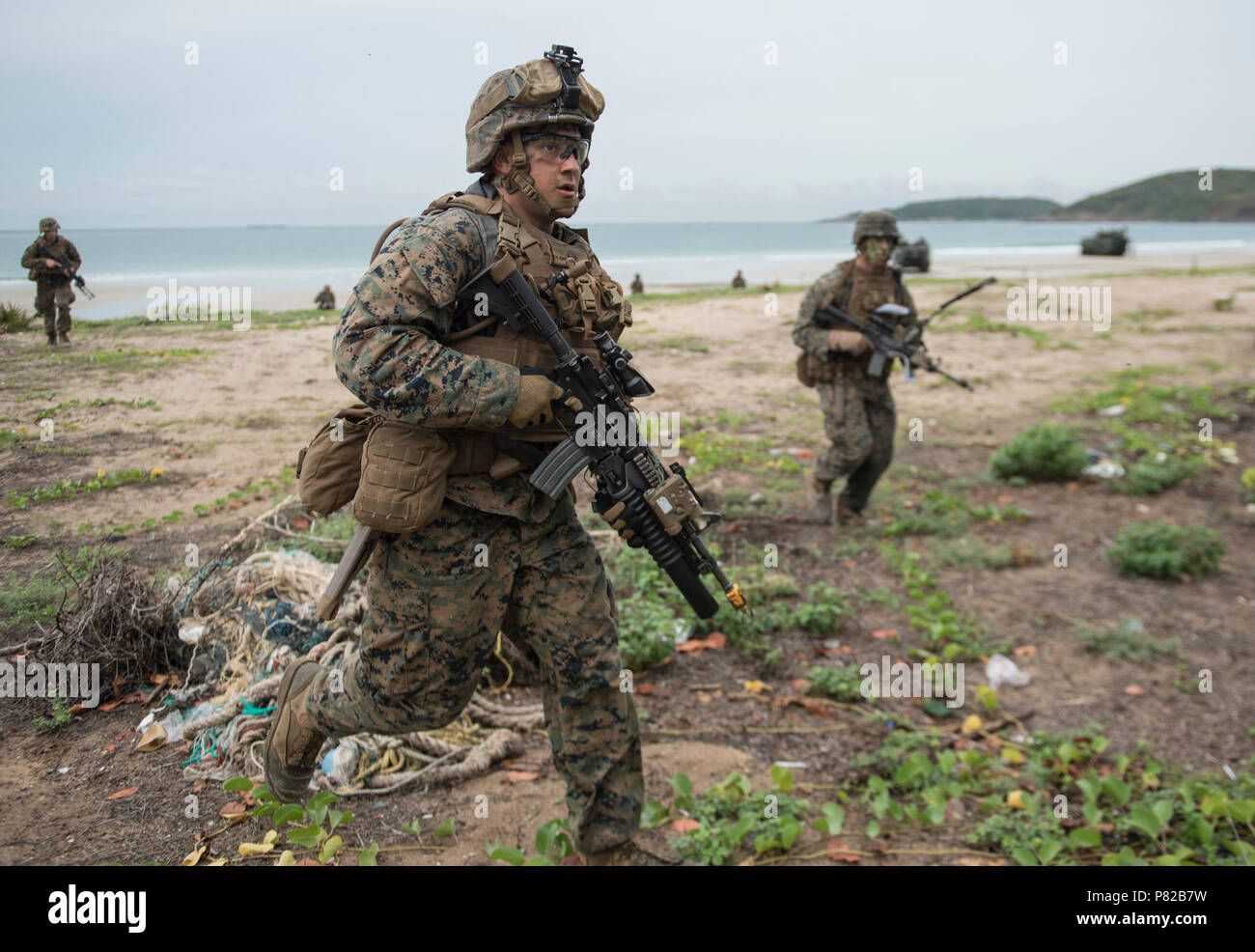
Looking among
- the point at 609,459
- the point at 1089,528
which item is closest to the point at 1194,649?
the point at 1089,528

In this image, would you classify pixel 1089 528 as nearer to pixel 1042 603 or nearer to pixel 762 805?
pixel 1042 603

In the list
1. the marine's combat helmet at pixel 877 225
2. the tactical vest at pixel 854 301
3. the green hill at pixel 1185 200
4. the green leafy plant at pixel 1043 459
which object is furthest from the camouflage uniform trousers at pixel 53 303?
the green hill at pixel 1185 200

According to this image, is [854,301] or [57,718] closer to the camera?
[57,718]

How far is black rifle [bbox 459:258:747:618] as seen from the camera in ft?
8.48

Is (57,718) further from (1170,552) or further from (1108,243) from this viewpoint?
(1108,243)

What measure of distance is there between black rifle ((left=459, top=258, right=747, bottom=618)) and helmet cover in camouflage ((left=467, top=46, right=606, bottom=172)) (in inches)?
16.1

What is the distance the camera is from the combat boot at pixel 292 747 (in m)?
2.93

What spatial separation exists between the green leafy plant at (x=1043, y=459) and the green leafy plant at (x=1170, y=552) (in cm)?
154

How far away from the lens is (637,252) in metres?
50.8

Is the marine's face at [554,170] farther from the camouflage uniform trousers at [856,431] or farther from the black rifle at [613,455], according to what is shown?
the camouflage uniform trousers at [856,431]

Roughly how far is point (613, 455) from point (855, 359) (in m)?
3.98

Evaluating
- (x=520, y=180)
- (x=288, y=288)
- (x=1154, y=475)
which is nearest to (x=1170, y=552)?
(x=1154, y=475)

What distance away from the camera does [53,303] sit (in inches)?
124
